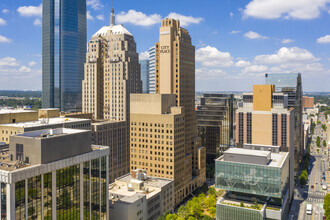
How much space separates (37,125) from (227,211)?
8544 cm

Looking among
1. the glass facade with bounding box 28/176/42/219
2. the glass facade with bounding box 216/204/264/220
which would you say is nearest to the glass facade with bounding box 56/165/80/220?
the glass facade with bounding box 28/176/42/219

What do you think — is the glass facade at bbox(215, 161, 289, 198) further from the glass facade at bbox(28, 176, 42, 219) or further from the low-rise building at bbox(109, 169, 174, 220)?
the glass facade at bbox(28, 176, 42, 219)

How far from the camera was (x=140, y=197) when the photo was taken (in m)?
113

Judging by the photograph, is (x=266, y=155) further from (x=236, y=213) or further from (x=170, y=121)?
(x=170, y=121)

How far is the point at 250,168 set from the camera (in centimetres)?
12425

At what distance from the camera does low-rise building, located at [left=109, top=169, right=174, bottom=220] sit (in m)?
106

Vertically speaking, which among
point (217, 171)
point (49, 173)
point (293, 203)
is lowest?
point (293, 203)

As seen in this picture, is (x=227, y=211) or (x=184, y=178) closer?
(x=227, y=211)

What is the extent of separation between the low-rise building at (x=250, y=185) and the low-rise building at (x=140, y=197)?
2492 cm

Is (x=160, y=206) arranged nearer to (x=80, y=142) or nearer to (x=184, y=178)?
(x=184, y=178)

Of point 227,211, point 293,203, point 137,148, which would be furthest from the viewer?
point 293,203

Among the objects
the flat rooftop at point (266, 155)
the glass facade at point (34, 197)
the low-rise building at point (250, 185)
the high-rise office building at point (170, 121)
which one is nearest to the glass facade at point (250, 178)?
the low-rise building at point (250, 185)

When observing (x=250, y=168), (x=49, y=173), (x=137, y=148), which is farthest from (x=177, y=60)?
(x=49, y=173)

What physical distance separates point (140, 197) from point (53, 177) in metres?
48.8
